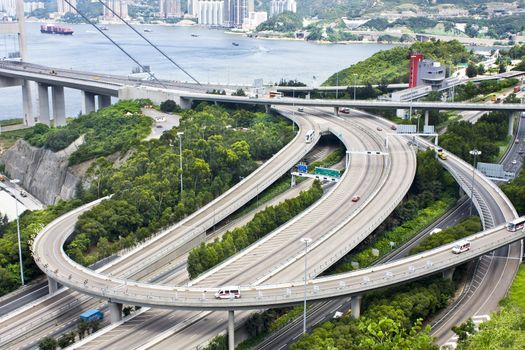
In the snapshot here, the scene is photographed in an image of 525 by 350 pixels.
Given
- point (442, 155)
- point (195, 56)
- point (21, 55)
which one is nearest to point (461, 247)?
point (442, 155)

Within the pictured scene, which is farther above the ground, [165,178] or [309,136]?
[309,136]

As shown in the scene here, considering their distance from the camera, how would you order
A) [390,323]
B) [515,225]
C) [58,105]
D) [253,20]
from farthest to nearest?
1. [253,20]
2. [58,105]
3. [515,225]
4. [390,323]

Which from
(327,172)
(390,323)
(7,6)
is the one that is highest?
(7,6)

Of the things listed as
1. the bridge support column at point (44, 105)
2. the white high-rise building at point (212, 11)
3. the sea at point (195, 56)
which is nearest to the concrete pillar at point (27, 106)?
the bridge support column at point (44, 105)

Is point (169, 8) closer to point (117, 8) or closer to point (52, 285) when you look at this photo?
point (117, 8)

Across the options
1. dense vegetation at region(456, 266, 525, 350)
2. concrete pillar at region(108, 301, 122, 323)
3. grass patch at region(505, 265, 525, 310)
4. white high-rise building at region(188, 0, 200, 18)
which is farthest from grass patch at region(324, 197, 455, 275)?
white high-rise building at region(188, 0, 200, 18)

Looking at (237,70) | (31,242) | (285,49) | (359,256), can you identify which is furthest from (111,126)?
(285,49)

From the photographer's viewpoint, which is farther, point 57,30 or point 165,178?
point 57,30
